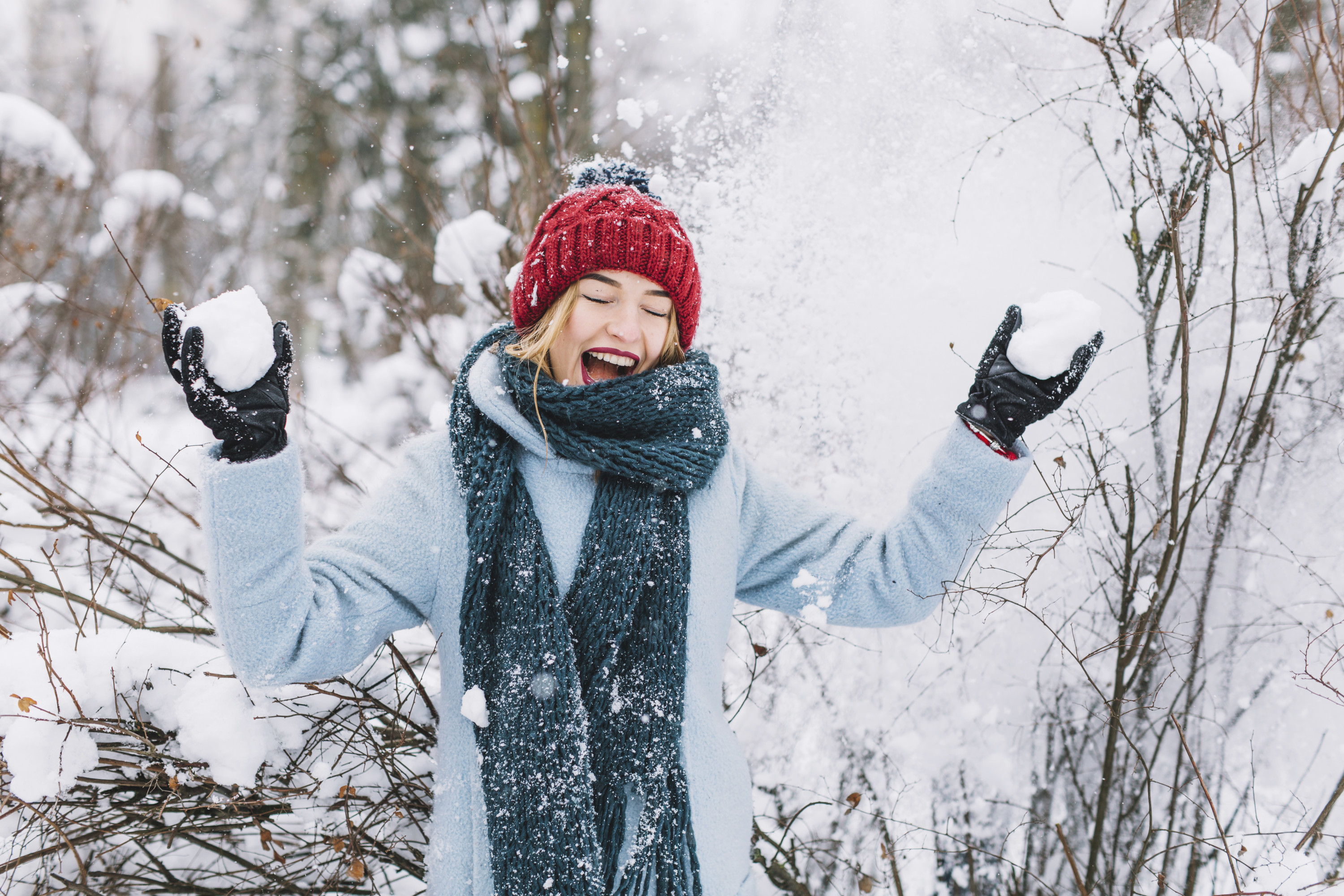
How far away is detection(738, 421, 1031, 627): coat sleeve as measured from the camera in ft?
4.55

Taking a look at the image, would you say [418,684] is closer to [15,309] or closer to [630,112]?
[630,112]

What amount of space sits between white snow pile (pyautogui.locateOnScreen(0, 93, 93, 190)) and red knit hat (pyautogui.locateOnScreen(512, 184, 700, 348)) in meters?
3.10

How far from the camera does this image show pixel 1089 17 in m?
1.77

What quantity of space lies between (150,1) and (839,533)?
5179mm

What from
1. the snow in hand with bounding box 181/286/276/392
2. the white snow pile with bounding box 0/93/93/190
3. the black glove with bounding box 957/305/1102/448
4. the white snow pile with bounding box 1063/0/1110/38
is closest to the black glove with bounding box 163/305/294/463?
the snow in hand with bounding box 181/286/276/392

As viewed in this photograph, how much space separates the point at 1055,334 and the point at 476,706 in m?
1.15

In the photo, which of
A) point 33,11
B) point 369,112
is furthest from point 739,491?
point 33,11

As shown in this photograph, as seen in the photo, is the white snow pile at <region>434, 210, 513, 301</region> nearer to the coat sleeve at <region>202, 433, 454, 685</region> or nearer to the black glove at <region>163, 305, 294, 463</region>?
the coat sleeve at <region>202, 433, 454, 685</region>

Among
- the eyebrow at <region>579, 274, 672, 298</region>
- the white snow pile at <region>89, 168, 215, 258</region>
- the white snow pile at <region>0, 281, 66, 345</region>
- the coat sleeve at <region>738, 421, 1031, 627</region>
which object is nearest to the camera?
the coat sleeve at <region>738, 421, 1031, 627</region>

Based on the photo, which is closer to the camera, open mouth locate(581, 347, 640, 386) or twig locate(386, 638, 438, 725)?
open mouth locate(581, 347, 640, 386)

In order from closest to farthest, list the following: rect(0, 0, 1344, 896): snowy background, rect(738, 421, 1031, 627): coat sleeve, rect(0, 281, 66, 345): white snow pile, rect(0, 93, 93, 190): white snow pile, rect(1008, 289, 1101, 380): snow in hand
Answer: rect(1008, 289, 1101, 380): snow in hand → rect(738, 421, 1031, 627): coat sleeve → rect(0, 0, 1344, 896): snowy background → rect(0, 281, 66, 345): white snow pile → rect(0, 93, 93, 190): white snow pile

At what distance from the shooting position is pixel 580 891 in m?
1.28

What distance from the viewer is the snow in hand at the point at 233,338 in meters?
1.04

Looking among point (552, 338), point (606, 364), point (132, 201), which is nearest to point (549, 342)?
point (552, 338)
